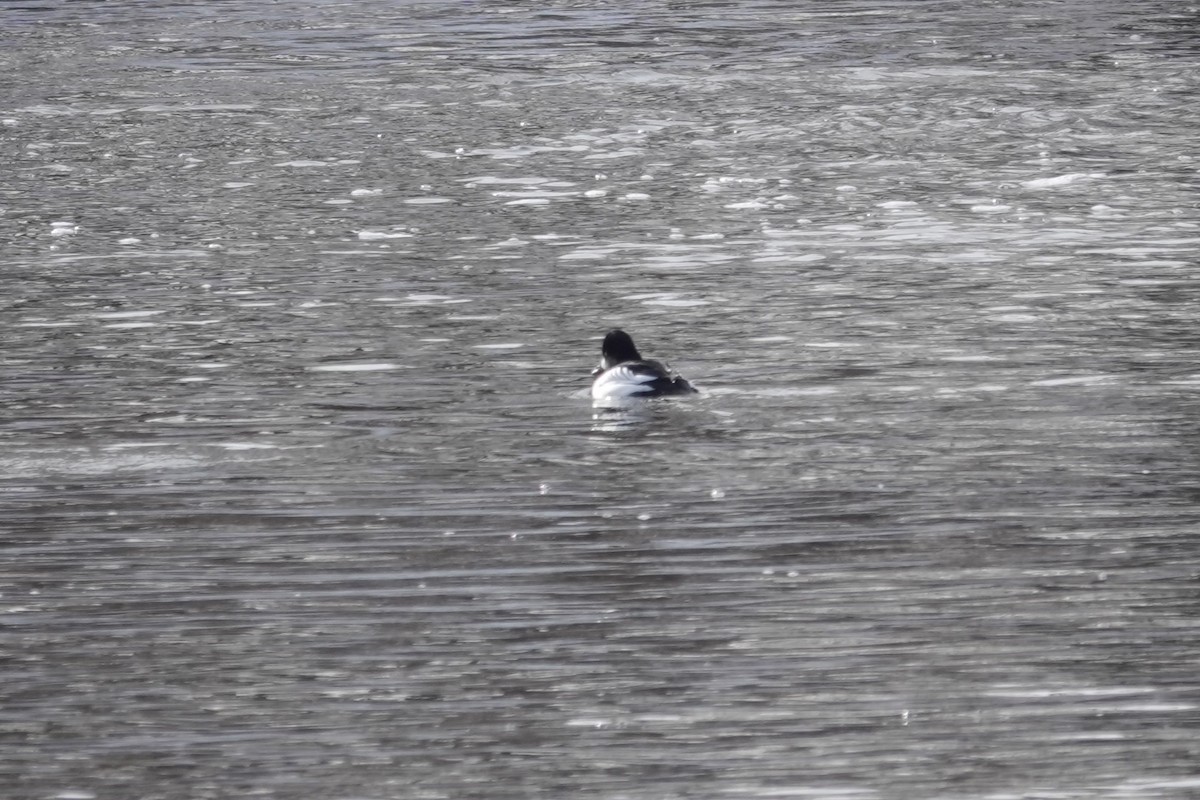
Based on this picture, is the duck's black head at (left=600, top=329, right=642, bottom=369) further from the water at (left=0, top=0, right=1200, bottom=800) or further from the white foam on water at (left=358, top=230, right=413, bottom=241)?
the white foam on water at (left=358, top=230, right=413, bottom=241)

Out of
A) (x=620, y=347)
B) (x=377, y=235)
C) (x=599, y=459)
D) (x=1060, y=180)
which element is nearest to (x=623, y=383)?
(x=620, y=347)

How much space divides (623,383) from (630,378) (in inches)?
2.3

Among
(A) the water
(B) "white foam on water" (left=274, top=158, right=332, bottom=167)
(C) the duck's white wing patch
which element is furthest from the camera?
(B) "white foam on water" (left=274, top=158, right=332, bottom=167)

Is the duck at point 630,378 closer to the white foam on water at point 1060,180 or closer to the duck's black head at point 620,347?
the duck's black head at point 620,347

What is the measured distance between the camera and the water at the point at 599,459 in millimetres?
7633

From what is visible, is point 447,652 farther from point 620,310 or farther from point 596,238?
point 596,238

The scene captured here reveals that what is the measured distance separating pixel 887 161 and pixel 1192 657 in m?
14.3

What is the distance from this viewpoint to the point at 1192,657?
26.9 ft

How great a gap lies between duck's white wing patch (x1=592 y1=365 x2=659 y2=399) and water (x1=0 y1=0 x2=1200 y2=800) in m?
0.17

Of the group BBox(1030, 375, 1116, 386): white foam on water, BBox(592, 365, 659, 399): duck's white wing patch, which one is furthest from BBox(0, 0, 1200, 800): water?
BBox(592, 365, 659, 399): duck's white wing patch

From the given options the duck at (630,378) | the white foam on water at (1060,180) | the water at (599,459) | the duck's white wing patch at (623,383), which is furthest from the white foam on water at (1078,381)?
the white foam on water at (1060,180)

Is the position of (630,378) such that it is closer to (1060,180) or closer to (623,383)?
(623,383)

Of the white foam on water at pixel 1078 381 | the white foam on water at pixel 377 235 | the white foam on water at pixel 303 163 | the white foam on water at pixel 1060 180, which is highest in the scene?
the white foam on water at pixel 1078 381

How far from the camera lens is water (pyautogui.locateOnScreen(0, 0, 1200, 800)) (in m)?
7.63
